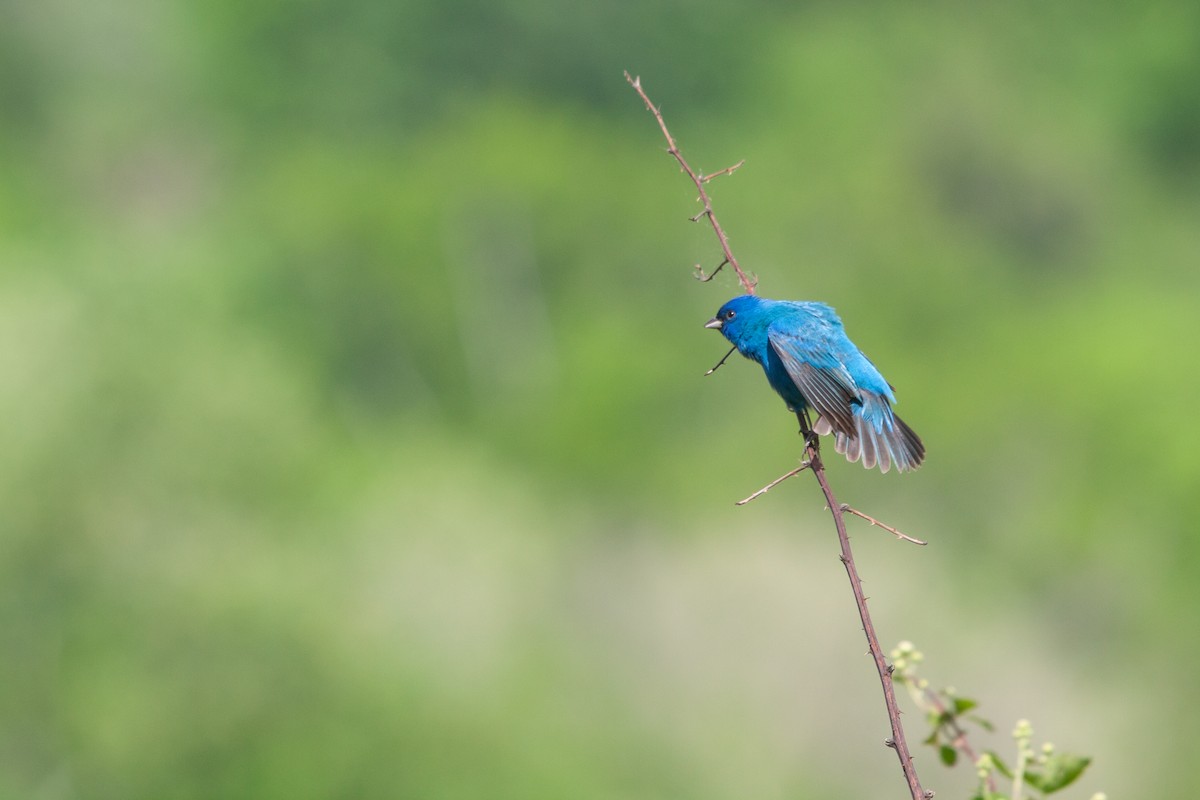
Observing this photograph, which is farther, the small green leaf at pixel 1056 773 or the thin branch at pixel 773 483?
the thin branch at pixel 773 483

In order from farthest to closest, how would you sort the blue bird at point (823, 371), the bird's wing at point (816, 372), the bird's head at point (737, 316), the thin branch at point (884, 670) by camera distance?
1. the bird's head at point (737, 316)
2. the blue bird at point (823, 371)
3. the bird's wing at point (816, 372)
4. the thin branch at point (884, 670)

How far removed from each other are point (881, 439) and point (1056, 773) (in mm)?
A: 4397

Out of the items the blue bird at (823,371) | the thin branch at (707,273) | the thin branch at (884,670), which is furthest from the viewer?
the blue bird at (823,371)

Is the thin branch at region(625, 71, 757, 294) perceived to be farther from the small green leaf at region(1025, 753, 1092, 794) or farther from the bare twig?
the small green leaf at region(1025, 753, 1092, 794)

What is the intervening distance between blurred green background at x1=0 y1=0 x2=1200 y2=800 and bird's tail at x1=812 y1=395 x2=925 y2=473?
8.67 feet

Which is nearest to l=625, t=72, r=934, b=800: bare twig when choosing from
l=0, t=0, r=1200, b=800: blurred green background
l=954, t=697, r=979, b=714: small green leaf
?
l=954, t=697, r=979, b=714: small green leaf

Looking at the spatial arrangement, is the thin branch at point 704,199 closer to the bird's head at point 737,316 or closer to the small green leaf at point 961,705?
the small green leaf at point 961,705

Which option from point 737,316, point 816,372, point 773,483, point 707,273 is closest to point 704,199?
point 707,273

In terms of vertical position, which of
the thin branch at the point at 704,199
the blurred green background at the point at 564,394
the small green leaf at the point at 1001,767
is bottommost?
the small green leaf at the point at 1001,767

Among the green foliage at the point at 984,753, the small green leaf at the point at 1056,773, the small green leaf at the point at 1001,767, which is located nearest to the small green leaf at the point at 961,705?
the green foliage at the point at 984,753

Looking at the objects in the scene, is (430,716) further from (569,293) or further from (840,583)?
(569,293)

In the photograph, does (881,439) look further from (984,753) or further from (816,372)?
(984,753)

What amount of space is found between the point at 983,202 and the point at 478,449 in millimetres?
33858

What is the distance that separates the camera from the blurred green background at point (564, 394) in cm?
2803
